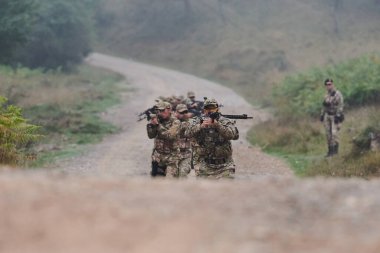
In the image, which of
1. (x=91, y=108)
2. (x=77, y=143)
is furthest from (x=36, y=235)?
(x=91, y=108)

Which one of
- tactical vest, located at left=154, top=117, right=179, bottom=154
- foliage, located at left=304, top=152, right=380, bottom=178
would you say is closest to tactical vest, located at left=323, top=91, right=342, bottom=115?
foliage, located at left=304, top=152, right=380, bottom=178

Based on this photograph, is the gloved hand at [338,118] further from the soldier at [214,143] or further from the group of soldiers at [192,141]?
the soldier at [214,143]

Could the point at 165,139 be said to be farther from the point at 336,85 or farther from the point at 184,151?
the point at 336,85

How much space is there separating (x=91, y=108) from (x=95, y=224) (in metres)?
19.3

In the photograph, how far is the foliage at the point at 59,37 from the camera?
34.1 m

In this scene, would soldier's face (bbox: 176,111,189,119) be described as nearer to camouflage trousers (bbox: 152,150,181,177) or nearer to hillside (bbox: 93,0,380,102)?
camouflage trousers (bbox: 152,150,181,177)

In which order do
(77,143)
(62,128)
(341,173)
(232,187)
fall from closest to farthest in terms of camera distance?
(232,187) < (341,173) < (77,143) < (62,128)

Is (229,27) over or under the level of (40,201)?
over

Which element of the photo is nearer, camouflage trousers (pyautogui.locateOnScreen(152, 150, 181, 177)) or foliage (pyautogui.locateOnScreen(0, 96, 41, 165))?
camouflage trousers (pyautogui.locateOnScreen(152, 150, 181, 177))

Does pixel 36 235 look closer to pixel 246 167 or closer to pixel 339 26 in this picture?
pixel 246 167

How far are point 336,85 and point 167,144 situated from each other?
39.5ft

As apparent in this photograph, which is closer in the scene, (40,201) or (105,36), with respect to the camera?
(40,201)

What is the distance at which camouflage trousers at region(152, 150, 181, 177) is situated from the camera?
8.79 meters

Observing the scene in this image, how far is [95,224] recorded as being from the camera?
4.20 m
